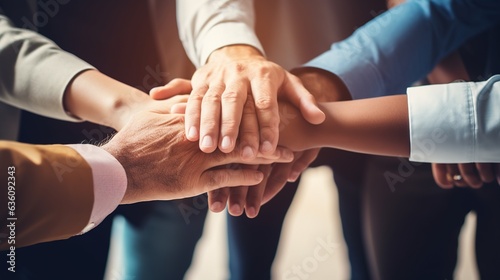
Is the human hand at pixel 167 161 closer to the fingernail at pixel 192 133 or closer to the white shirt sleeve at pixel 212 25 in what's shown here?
the fingernail at pixel 192 133

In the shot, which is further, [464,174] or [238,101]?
[464,174]

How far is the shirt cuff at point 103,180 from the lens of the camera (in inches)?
16.8

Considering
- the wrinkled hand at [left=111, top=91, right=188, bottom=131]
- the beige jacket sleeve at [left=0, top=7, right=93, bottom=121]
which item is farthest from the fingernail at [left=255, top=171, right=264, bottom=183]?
the beige jacket sleeve at [left=0, top=7, right=93, bottom=121]

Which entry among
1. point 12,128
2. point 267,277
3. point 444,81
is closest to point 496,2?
point 444,81

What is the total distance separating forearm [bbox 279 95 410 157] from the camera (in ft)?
1.75

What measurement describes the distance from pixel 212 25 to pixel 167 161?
0.75 ft

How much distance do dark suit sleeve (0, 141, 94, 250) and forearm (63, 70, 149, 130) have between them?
184 mm

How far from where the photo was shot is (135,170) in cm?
50

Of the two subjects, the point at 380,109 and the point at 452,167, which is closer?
the point at 380,109

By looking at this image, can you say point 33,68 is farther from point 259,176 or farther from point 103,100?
point 259,176

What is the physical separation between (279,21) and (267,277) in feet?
1.31

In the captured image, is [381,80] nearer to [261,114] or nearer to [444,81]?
[444,81]

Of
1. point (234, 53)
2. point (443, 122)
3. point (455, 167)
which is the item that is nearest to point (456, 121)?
point (443, 122)

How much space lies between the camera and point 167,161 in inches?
20.6
